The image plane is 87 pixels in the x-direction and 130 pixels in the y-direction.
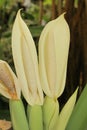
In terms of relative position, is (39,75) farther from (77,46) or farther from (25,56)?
(77,46)

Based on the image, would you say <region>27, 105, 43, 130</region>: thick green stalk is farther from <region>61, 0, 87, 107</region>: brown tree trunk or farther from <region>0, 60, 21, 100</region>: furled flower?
<region>61, 0, 87, 107</region>: brown tree trunk

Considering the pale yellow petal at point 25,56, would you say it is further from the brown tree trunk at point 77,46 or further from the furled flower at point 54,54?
the brown tree trunk at point 77,46

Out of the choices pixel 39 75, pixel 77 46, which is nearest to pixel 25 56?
pixel 39 75

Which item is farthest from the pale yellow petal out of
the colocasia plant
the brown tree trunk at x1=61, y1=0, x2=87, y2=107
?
the brown tree trunk at x1=61, y1=0, x2=87, y2=107

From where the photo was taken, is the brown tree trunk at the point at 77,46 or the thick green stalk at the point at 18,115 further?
the brown tree trunk at the point at 77,46

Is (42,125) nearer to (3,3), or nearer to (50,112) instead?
(50,112)

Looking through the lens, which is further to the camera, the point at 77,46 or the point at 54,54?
the point at 77,46

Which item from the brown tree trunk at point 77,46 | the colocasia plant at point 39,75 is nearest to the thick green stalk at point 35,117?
the colocasia plant at point 39,75
